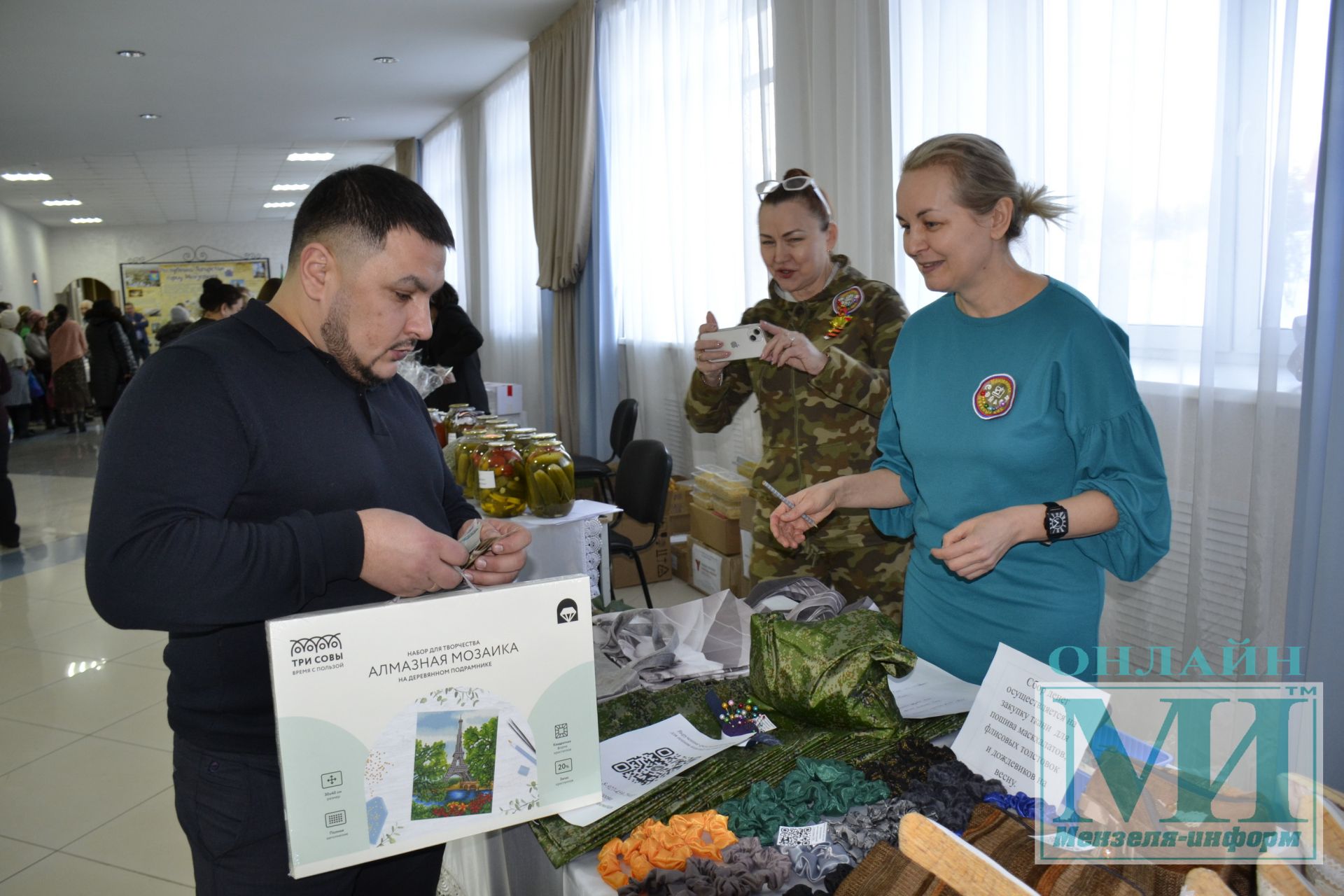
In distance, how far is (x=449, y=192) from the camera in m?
10.1

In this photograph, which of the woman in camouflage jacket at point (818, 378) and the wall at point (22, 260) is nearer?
the woman in camouflage jacket at point (818, 378)

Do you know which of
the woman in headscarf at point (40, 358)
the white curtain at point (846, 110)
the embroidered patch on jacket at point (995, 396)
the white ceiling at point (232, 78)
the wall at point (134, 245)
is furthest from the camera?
the wall at point (134, 245)

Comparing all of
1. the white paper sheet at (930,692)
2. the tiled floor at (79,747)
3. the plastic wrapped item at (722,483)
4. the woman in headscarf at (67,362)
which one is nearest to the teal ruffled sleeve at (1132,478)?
the white paper sheet at (930,692)

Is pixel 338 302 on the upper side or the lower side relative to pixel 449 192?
lower

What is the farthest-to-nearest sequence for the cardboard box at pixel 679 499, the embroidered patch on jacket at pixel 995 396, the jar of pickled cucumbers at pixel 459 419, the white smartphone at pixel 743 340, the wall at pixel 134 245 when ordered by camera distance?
the wall at pixel 134 245 → the cardboard box at pixel 679 499 → the jar of pickled cucumbers at pixel 459 419 → the white smartphone at pixel 743 340 → the embroidered patch on jacket at pixel 995 396

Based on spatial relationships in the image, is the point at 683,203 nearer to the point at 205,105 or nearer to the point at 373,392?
the point at 373,392

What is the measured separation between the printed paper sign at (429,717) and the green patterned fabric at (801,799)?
20cm

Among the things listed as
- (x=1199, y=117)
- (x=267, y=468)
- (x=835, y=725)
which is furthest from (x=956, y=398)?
(x=1199, y=117)

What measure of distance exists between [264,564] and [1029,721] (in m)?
0.90

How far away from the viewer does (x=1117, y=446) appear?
1282 mm

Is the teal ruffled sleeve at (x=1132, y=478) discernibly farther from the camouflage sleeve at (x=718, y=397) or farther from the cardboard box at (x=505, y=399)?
the cardboard box at (x=505, y=399)

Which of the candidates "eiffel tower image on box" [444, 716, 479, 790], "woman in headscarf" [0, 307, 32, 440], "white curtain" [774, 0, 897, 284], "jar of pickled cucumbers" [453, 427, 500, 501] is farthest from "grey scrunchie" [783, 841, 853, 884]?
"woman in headscarf" [0, 307, 32, 440]

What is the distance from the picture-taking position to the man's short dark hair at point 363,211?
1109 millimetres

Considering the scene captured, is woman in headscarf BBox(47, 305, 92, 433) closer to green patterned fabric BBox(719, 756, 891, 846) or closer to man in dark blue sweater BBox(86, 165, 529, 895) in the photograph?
man in dark blue sweater BBox(86, 165, 529, 895)
